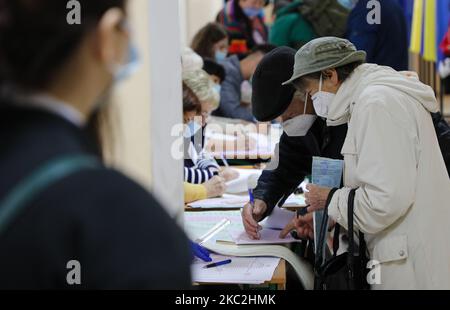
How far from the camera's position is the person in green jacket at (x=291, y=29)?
3945 mm

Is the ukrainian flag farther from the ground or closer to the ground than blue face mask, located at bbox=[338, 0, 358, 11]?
farther from the ground

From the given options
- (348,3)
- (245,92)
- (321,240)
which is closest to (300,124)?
(321,240)

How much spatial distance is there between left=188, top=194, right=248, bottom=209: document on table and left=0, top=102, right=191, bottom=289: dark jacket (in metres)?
2.10

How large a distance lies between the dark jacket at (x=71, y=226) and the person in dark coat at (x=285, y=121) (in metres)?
1.48

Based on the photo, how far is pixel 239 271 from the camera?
202cm

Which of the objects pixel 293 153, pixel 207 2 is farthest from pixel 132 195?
pixel 207 2

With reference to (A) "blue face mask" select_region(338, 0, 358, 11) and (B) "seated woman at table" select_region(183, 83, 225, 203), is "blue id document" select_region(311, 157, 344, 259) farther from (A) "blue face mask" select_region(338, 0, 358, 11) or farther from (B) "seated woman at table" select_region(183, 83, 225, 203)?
(A) "blue face mask" select_region(338, 0, 358, 11)

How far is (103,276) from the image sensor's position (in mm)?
711

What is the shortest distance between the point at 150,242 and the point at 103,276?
6 centimetres

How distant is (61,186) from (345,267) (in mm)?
1405

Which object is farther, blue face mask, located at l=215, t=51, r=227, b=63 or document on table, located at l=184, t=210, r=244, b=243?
blue face mask, located at l=215, t=51, r=227, b=63

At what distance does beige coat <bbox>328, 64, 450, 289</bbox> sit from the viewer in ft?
5.78

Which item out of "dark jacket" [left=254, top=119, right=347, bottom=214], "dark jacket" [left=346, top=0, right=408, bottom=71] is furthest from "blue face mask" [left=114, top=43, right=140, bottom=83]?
"dark jacket" [left=346, top=0, right=408, bottom=71]
